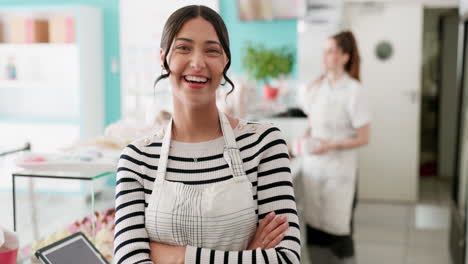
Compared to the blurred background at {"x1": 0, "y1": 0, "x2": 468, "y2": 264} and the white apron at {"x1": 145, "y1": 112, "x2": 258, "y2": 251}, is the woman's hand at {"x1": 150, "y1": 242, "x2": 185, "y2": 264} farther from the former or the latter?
the blurred background at {"x1": 0, "y1": 0, "x2": 468, "y2": 264}

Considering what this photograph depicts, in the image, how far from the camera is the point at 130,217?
136cm

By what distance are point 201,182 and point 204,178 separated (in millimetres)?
12

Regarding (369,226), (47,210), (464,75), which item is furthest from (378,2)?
(47,210)

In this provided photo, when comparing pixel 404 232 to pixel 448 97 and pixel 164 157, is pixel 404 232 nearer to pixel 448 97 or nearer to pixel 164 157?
pixel 448 97

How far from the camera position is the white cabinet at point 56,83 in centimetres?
601

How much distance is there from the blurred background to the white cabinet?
1 cm

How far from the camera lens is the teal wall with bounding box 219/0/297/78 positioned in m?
5.74

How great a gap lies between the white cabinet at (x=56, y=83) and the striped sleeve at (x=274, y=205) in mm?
4909

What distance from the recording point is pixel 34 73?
6.43 m

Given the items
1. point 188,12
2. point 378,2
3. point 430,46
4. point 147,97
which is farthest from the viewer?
point 430,46

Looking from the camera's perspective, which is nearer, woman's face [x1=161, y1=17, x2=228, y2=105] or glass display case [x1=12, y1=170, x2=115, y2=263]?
woman's face [x1=161, y1=17, x2=228, y2=105]

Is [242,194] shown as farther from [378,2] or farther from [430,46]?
[430,46]

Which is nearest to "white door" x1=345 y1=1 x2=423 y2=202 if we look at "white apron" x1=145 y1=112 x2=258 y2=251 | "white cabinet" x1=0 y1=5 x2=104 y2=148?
"white cabinet" x1=0 y1=5 x2=104 y2=148

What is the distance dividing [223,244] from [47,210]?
0.92m
